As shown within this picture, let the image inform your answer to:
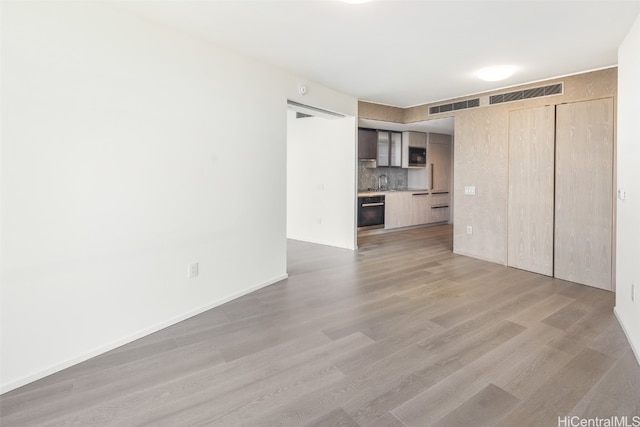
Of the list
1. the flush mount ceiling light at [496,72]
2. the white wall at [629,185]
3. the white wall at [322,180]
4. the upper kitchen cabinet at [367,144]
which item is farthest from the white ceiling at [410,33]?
the upper kitchen cabinet at [367,144]

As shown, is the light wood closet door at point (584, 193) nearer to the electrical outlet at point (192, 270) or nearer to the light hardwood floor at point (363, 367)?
the light hardwood floor at point (363, 367)

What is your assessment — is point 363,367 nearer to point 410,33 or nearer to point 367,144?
point 410,33

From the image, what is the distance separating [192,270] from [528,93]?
4.59m

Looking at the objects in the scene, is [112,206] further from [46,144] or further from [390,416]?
[390,416]

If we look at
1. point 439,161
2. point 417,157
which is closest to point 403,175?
point 417,157

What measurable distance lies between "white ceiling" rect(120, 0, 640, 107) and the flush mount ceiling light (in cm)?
11

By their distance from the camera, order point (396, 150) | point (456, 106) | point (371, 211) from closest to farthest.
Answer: point (456, 106) → point (371, 211) → point (396, 150)

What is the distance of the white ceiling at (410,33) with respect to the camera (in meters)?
2.46

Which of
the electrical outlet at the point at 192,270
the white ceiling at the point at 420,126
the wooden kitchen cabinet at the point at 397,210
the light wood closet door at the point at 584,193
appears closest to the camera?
the electrical outlet at the point at 192,270

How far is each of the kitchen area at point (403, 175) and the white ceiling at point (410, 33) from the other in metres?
2.90

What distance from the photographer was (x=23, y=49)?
6.57ft

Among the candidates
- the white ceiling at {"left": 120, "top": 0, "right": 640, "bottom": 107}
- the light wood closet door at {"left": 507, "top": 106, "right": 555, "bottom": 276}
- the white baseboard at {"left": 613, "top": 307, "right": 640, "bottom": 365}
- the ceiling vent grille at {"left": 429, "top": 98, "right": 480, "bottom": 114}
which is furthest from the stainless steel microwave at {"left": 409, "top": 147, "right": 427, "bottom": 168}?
the white baseboard at {"left": 613, "top": 307, "right": 640, "bottom": 365}

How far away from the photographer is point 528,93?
4.45m

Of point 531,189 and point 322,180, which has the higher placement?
point 322,180
